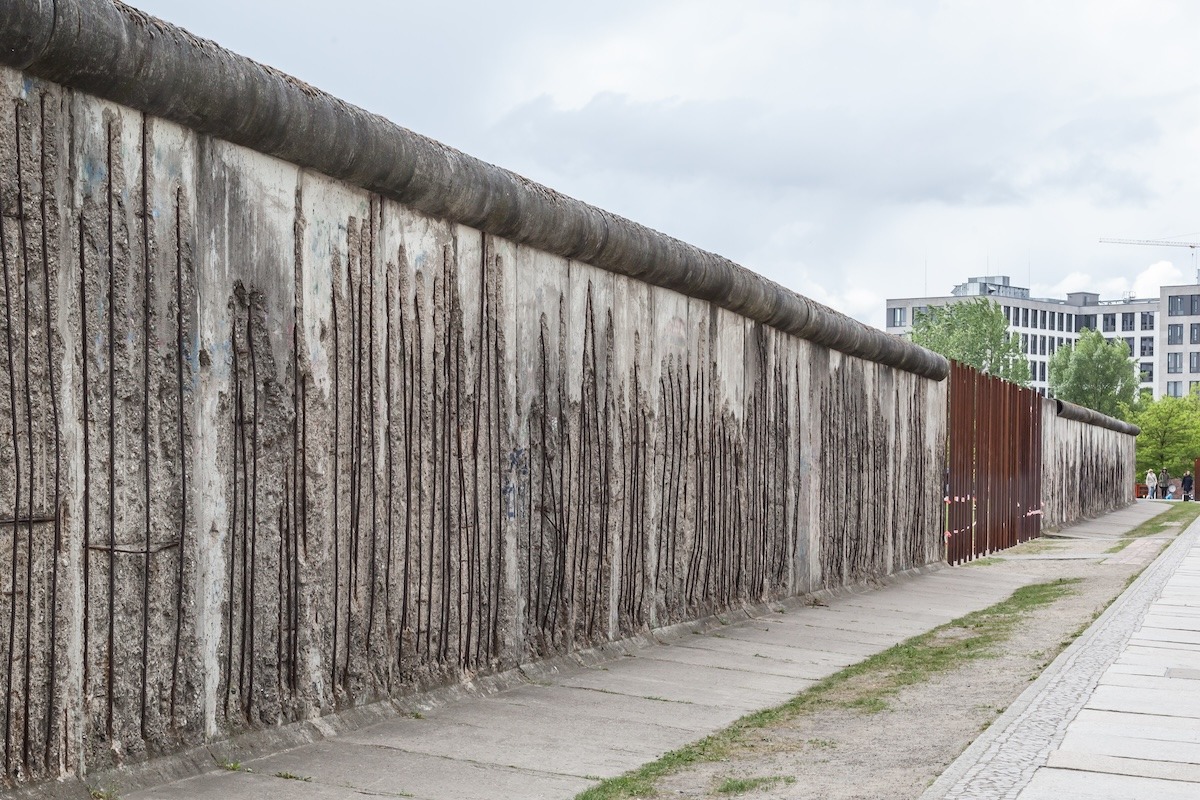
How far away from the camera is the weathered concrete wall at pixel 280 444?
377 centimetres

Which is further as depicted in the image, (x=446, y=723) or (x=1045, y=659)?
(x=1045, y=659)

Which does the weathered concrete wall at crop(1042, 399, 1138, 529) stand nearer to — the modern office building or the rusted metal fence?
the rusted metal fence

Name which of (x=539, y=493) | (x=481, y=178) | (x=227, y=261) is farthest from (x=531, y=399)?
(x=227, y=261)

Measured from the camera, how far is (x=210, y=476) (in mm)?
4395

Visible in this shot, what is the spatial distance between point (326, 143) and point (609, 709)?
2.48 meters

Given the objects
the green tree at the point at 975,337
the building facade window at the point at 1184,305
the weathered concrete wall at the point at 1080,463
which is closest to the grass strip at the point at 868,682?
the weathered concrete wall at the point at 1080,463

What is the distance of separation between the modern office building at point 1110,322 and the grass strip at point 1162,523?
98226mm

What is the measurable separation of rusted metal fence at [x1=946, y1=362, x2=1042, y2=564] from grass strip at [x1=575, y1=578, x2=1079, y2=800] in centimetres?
468

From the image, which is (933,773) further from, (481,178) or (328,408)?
(481,178)

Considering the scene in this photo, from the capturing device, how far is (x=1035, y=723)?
5.62m

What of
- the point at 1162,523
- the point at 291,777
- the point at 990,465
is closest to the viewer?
the point at 291,777

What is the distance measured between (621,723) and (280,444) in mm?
1742

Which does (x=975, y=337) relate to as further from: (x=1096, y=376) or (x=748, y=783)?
(x=748, y=783)

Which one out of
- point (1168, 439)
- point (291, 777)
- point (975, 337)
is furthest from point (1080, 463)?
point (1168, 439)
